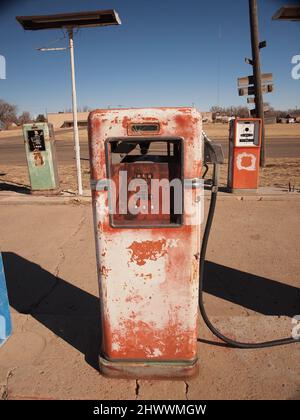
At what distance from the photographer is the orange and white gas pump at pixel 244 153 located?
6773 millimetres

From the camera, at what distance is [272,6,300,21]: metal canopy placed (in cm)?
372

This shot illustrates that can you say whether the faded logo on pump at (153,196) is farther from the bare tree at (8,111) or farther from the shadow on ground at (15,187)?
the bare tree at (8,111)

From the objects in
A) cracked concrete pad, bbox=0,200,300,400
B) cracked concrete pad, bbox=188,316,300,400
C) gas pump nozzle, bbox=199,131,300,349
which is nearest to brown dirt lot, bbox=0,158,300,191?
cracked concrete pad, bbox=0,200,300,400

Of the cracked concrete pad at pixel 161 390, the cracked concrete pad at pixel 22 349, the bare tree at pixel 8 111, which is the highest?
the bare tree at pixel 8 111

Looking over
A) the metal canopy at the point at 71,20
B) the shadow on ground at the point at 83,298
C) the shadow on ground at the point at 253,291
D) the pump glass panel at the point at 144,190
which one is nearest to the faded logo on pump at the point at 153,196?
the pump glass panel at the point at 144,190

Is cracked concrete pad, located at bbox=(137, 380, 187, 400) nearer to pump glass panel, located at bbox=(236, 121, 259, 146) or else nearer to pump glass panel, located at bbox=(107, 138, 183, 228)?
pump glass panel, located at bbox=(107, 138, 183, 228)

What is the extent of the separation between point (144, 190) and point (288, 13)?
130 inches

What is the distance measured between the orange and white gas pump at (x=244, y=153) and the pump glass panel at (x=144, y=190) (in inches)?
205

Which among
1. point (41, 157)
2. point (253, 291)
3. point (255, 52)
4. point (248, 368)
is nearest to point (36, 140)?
point (41, 157)

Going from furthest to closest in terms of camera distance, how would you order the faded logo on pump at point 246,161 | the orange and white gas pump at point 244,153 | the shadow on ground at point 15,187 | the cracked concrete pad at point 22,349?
the shadow on ground at point 15,187 < the faded logo on pump at point 246,161 < the orange and white gas pump at point 244,153 < the cracked concrete pad at point 22,349

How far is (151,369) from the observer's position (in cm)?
220

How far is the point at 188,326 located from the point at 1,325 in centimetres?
149

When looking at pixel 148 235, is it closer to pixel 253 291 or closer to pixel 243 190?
pixel 253 291
